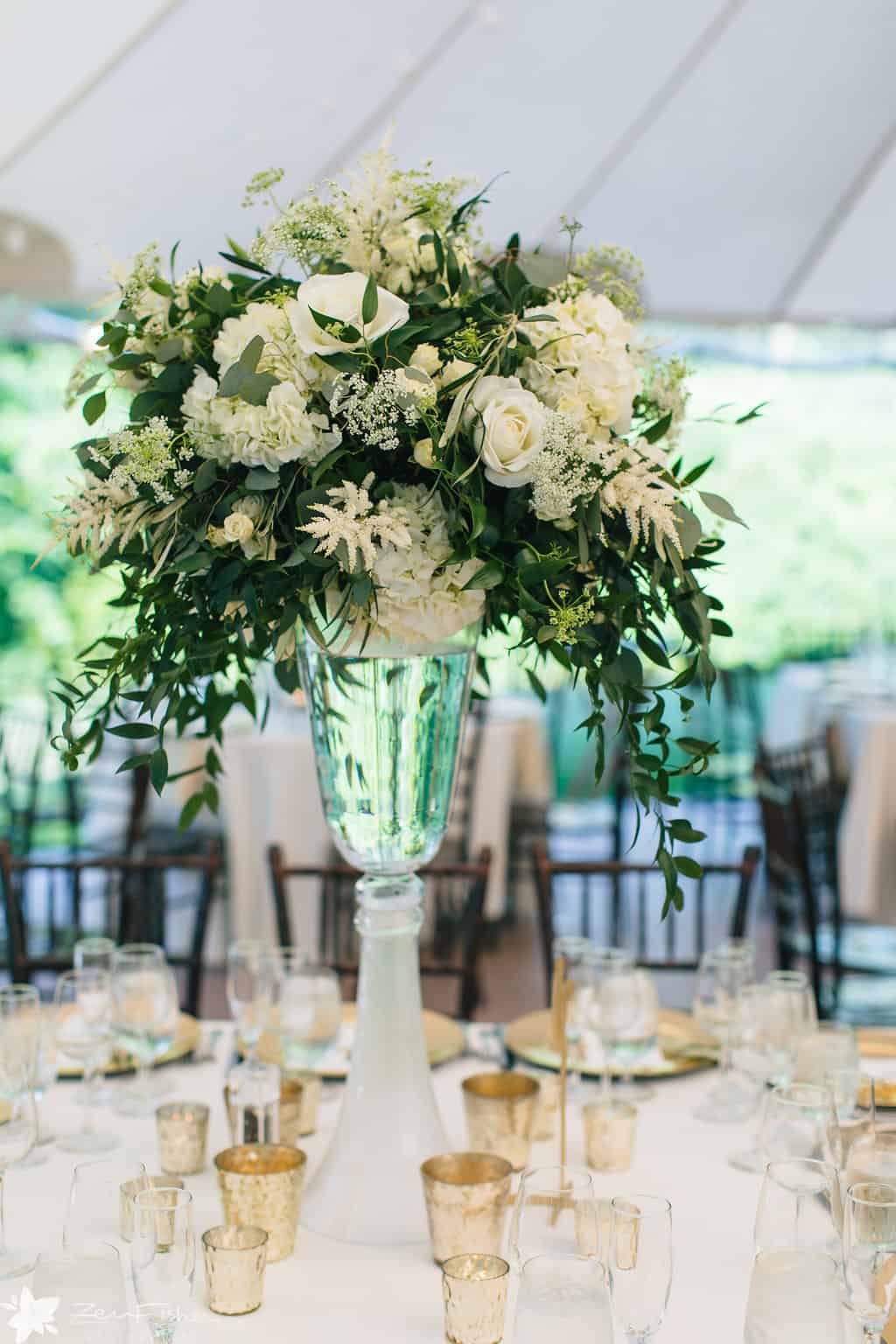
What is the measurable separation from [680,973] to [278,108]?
11.5 feet

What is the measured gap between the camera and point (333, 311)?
1290 millimetres

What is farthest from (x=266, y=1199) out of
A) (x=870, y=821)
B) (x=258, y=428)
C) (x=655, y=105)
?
(x=655, y=105)

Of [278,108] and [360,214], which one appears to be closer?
[360,214]

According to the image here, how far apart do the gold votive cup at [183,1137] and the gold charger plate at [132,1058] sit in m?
0.26

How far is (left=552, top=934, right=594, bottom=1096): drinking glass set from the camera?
1.78 meters

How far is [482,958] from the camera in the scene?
489 cm

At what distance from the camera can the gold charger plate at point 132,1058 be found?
186 cm

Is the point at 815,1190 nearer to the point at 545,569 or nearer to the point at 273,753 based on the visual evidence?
the point at 545,569

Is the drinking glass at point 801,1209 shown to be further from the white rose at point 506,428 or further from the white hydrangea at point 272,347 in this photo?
the white hydrangea at point 272,347

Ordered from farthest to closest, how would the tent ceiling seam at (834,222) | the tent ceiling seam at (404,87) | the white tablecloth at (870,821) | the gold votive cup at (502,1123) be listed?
the tent ceiling seam at (834,222) < the tent ceiling seam at (404,87) < the white tablecloth at (870,821) < the gold votive cup at (502,1123)

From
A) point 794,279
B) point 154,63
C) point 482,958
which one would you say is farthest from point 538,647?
point 794,279

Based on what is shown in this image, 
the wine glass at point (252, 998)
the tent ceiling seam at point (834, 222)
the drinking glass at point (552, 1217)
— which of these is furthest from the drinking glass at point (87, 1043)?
the tent ceiling seam at point (834, 222)

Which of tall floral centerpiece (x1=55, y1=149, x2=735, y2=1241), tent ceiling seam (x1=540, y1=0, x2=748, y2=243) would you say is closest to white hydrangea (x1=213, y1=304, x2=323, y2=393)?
tall floral centerpiece (x1=55, y1=149, x2=735, y2=1241)

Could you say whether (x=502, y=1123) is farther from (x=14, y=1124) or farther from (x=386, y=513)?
(x=386, y=513)
